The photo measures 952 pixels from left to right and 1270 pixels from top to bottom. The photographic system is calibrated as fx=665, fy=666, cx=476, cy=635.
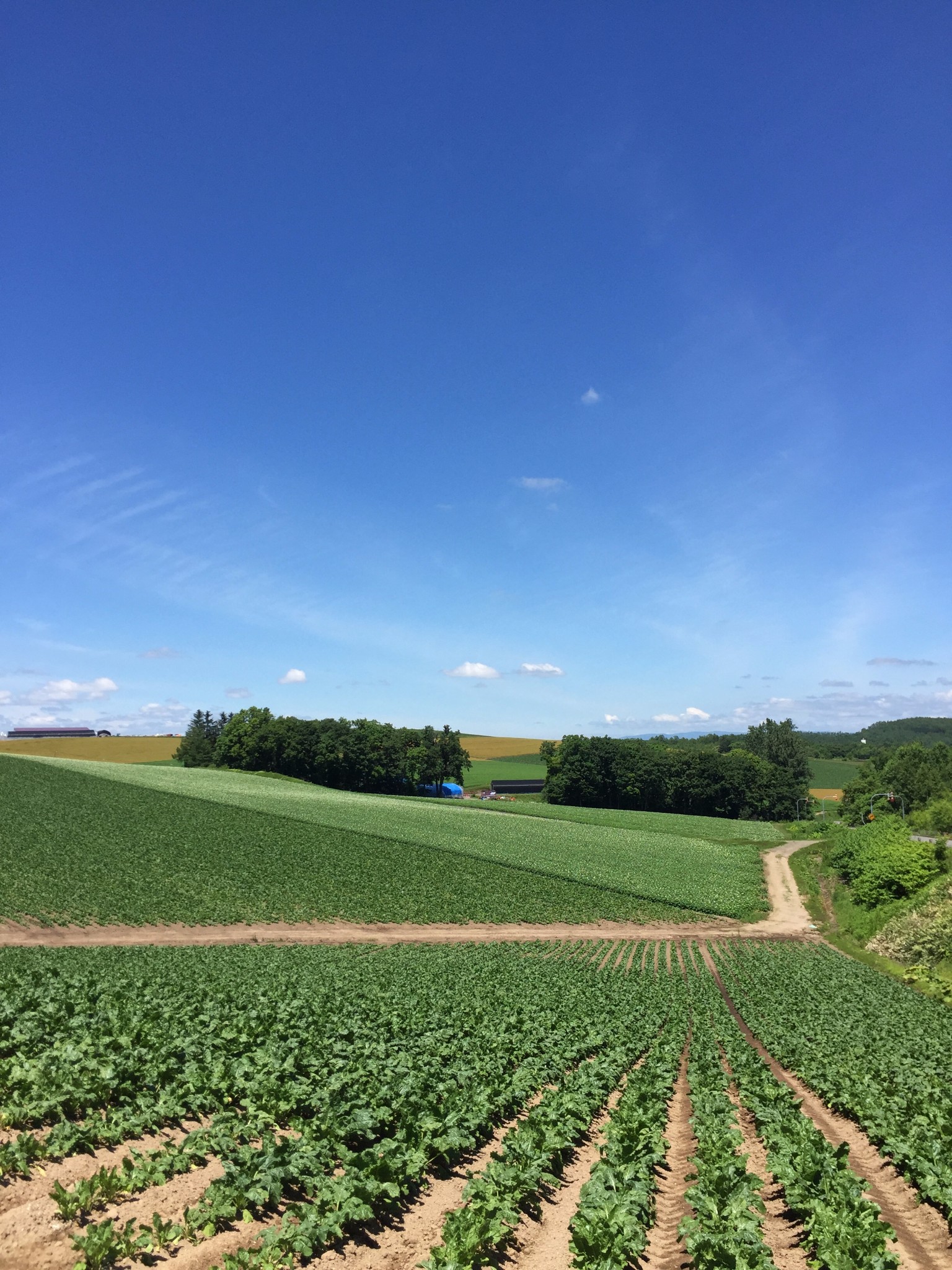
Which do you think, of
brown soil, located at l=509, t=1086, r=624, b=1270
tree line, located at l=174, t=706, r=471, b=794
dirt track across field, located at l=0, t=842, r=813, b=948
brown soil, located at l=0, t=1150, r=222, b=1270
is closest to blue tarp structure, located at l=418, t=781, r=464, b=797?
tree line, located at l=174, t=706, r=471, b=794

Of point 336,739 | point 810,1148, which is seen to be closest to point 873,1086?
point 810,1148

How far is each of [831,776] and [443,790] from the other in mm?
121234

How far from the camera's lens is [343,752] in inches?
4407

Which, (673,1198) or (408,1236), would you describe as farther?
(673,1198)

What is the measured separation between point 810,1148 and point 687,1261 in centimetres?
366

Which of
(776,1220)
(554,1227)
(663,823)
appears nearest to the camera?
(554,1227)

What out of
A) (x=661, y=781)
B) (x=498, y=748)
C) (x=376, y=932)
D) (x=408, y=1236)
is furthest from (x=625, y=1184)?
(x=498, y=748)

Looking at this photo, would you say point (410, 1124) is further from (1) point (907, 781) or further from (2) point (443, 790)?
(1) point (907, 781)

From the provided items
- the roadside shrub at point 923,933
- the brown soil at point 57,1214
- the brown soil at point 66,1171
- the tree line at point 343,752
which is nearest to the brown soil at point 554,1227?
the brown soil at point 57,1214

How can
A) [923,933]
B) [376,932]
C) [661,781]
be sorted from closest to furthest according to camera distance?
1. [376,932]
2. [923,933]
3. [661,781]

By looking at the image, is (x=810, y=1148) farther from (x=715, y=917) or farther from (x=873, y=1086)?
(x=715, y=917)

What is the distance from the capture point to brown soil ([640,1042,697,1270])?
8219mm

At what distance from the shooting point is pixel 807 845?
81.4 meters

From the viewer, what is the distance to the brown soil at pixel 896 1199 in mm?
8859
